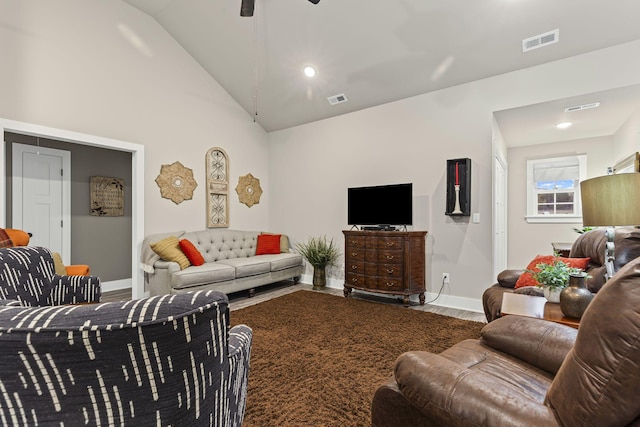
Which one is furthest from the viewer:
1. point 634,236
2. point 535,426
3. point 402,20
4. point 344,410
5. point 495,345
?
point 402,20

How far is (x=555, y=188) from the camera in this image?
16.9 feet

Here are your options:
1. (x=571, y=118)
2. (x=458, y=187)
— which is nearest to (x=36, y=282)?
(x=458, y=187)

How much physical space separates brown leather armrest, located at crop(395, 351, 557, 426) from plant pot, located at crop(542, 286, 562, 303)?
1.28m

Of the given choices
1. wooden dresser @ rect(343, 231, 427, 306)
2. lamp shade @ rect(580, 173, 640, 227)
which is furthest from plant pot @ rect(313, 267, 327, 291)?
lamp shade @ rect(580, 173, 640, 227)

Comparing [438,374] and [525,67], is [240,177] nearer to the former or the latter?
[525,67]

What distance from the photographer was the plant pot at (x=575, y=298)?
1647 millimetres

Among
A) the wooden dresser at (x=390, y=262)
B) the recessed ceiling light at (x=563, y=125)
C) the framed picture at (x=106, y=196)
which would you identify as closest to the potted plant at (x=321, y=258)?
the wooden dresser at (x=390, y=262)

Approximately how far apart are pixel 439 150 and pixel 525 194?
2.45 m

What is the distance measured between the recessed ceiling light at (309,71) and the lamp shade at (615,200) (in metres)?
3.49

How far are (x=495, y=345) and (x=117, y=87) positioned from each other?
15.8 ft

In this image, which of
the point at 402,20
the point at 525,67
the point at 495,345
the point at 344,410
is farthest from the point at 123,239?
the point at 525,67

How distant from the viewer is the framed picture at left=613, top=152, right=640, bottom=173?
128 inches

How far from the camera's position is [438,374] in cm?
100

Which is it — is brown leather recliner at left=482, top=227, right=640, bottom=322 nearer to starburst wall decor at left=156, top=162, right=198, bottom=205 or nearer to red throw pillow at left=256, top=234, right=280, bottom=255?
red throw pillow at left=256, top=234, right=280, bottom=255
